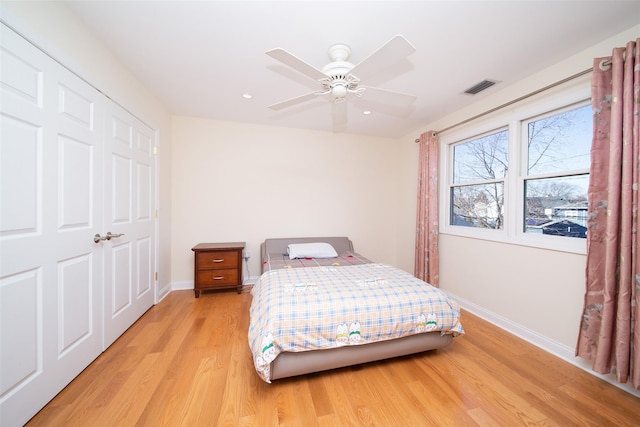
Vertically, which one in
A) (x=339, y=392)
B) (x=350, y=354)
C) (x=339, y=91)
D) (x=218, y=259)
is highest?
(x=339, y=91)

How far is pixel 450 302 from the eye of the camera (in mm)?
1790

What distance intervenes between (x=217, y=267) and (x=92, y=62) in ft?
7.37

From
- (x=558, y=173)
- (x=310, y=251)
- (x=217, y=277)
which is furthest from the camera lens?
(x=310, y=251)

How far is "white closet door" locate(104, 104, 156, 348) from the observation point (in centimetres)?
190

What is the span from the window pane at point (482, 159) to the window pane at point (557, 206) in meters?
0.38

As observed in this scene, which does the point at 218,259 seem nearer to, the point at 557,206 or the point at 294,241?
the point at 294,241

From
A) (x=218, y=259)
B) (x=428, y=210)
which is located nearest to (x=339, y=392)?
(x=218, y=259)

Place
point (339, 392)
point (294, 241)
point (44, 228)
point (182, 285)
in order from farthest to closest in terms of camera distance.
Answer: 1. point (294, 241)
2. point (182, 285)
3. point (339, 392)
4. point (44, 228)

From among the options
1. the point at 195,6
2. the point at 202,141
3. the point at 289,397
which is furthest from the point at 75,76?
the point at 289,397

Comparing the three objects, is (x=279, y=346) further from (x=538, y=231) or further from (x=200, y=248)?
(x=538, y=231)

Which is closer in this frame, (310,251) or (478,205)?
(478,205)

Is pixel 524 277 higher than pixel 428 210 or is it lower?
lower

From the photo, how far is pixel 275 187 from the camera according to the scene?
3572 mm

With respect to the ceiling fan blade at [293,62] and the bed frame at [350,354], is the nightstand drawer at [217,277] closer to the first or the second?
the bed frame at [350,354]
